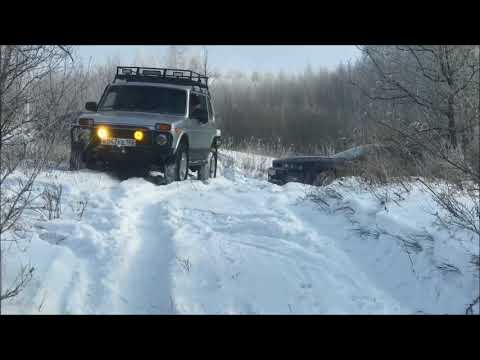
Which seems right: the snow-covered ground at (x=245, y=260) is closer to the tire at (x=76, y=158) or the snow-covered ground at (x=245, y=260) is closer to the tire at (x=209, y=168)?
the tire at (x=76, y=158)

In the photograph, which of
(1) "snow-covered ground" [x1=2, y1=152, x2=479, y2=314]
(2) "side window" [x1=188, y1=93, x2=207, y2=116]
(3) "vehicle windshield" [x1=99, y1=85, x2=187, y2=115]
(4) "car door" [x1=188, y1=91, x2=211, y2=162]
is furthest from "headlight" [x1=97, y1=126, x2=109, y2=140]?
(1) "snow-covered ground" [x1=2, y1=152, x2=479, y2=314]

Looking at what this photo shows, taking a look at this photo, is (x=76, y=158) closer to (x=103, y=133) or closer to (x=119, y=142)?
(x=103, y=133)

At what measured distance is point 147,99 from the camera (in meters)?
Answer: 10.9

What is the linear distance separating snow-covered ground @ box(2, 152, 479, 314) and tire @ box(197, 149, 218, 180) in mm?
5266

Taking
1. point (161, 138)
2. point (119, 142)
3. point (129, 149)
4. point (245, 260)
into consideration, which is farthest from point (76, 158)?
point (245, 260)

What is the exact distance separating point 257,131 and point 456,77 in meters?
31.8

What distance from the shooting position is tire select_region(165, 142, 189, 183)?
33.1 ft

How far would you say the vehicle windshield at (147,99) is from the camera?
10820 millimetres

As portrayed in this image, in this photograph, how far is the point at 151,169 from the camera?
33.3 ft

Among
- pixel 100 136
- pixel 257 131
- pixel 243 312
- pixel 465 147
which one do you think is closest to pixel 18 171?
pixel 100 136

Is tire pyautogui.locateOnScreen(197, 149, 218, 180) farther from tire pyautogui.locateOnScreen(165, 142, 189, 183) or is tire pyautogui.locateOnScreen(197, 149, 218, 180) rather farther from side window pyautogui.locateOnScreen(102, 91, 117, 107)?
side window pyautogui.locateOnScreen(102, 91, 117, 107)

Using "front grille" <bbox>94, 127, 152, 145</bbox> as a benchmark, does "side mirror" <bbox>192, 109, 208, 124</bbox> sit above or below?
above

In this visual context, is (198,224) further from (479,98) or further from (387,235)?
(479,98)

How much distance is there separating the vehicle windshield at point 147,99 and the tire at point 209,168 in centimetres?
221
